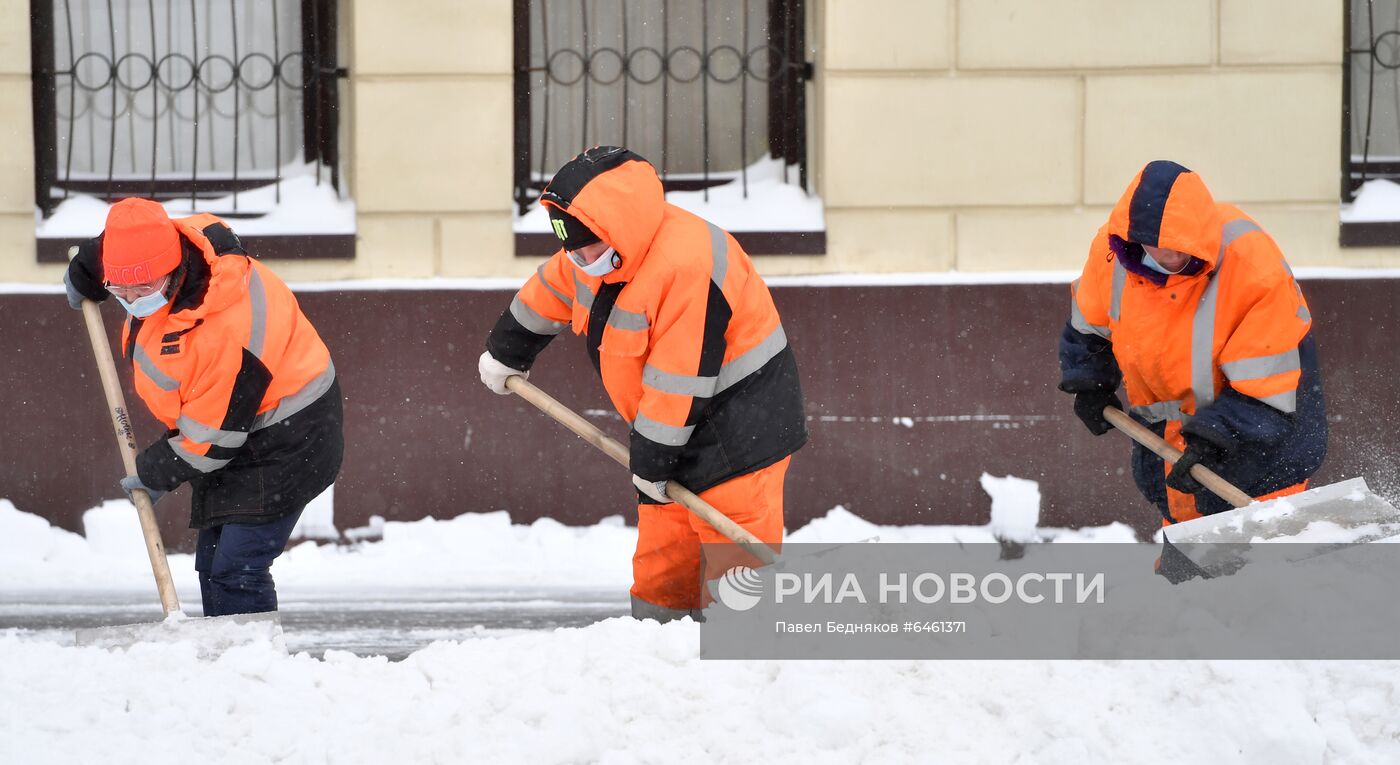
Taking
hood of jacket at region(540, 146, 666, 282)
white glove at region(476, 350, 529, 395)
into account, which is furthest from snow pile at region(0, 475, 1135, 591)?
hood of jacket at region(540, 146, 666, 282)

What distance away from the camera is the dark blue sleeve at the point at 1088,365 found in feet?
14.1

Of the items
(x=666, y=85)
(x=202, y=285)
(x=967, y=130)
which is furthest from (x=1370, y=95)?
(x=202, y=285)

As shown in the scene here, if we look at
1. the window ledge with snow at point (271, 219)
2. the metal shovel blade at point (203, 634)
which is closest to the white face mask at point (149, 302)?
the metal shovel blade at point (203, 634)

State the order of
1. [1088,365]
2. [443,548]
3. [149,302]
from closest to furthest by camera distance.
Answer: [149,302] < [1088,365] < [443,548]

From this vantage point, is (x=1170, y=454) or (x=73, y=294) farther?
(x=73, y=294)

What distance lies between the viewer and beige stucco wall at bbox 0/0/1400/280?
627 centimetres

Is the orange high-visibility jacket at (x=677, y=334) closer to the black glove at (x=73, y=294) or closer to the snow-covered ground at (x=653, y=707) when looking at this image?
the snow-covered ground at (x=653, y=707)

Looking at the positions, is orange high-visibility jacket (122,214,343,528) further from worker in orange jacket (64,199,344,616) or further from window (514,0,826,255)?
window (514,0,826,255)

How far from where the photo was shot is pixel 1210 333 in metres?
3.78

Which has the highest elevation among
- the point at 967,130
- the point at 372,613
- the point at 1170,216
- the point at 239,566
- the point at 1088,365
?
the point at 967,130

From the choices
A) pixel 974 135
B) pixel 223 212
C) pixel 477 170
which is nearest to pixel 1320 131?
pixel 974 135

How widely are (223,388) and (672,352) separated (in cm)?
124

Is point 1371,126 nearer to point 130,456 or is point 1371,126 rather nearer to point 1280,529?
point 1280,529

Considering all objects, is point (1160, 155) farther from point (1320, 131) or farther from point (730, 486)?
point (730, 486)
